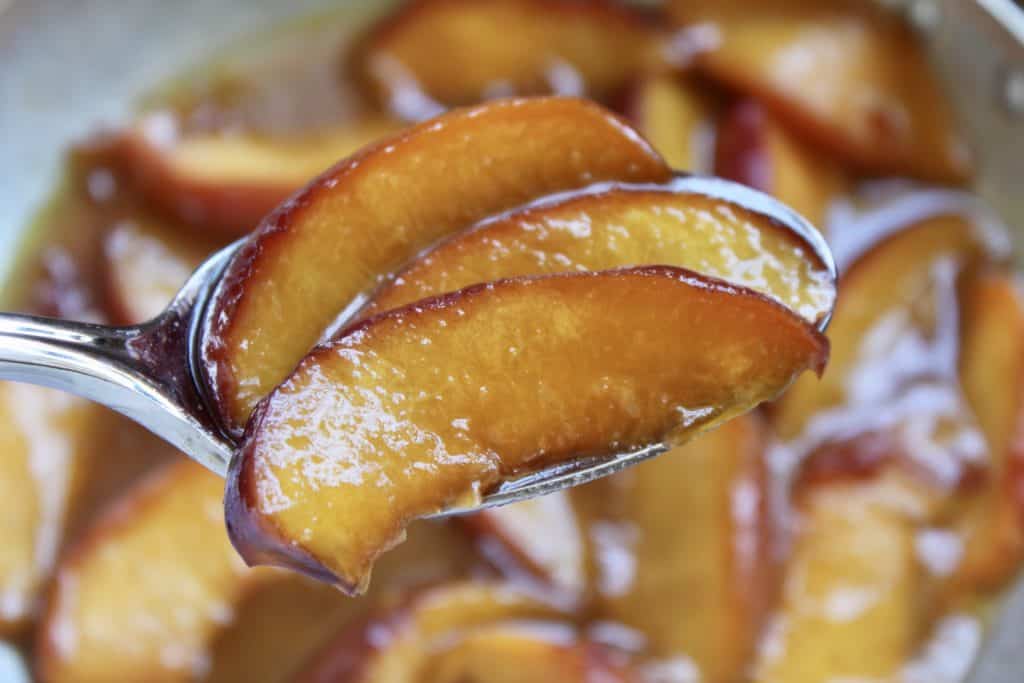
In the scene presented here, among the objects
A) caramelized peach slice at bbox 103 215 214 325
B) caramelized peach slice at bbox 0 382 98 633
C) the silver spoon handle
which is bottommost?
caramelized peach slice at bbox 0 382 98 633

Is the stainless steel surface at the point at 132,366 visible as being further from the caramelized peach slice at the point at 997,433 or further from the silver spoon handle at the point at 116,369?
the caramelized peach slice at the point at 997,433

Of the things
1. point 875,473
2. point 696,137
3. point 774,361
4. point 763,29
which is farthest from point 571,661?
point 763,29

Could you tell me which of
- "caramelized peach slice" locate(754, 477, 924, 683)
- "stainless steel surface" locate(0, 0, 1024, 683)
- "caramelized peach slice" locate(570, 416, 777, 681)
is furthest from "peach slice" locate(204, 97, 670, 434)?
"stainless steel surface" locate(0, 0, 1024, 683)

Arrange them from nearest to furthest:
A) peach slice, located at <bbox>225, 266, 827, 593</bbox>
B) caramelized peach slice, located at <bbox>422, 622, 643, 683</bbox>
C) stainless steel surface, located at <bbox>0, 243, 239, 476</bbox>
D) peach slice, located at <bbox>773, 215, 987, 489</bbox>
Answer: peach slice, located at <bbox>225, 266, 827, 593</bbox> < stainless steel surface, located at <bbox>0, 243, 239, 476</bbox> < caramelized peach slice, located at <bbox>422, 622, 643, 683</bbox> < peach slice, located at <bbox>773, 215, 987, 489</bbox>

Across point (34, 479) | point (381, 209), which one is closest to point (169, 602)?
point (34, 479)

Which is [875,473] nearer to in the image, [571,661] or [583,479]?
[571,661]

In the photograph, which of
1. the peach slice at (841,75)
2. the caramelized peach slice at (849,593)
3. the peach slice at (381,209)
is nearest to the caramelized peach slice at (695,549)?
the caramelized peach slice at (849,593)

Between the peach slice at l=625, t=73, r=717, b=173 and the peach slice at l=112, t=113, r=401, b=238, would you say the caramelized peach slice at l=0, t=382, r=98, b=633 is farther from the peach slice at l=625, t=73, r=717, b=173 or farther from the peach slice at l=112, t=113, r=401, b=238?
the peach slice at l=625, t=73, r=717, b=173
